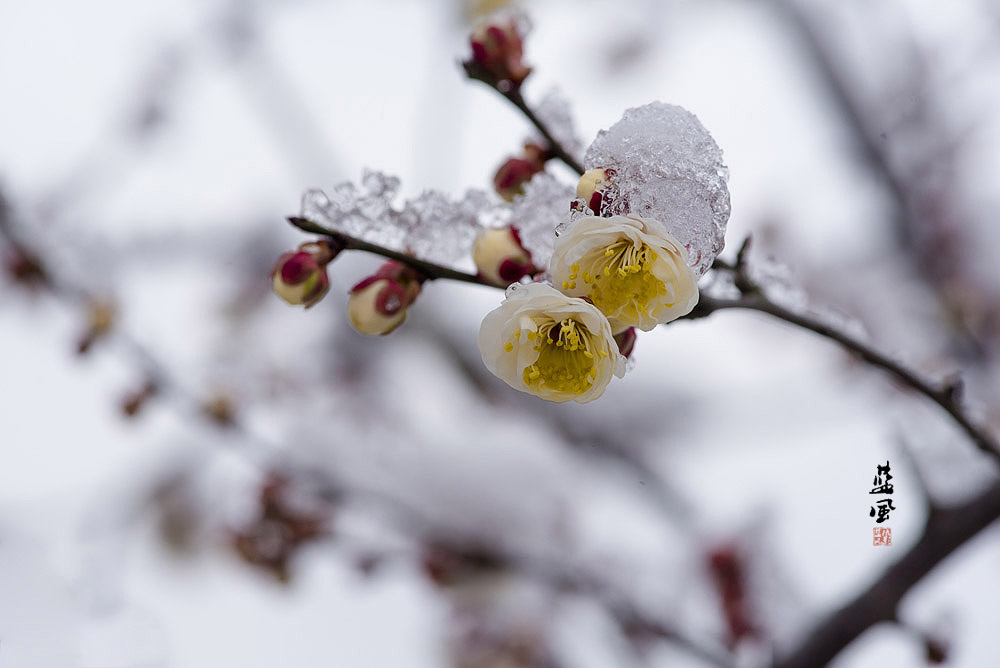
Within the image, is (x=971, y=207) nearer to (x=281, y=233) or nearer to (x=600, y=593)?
(x=600, y=593)

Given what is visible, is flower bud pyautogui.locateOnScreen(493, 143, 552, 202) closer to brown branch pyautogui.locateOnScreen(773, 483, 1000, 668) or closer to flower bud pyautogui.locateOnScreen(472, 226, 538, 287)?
flower bud pyautogui.locateOnScreen(472, 226, 538, 287)

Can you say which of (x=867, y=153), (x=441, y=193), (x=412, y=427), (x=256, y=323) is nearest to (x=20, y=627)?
(x=441, y=193)

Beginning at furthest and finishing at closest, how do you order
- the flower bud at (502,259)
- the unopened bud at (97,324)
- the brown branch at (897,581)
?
the unopened bud at (97,324) < the brown branch at (897,581) < the flower bud at (502,259)

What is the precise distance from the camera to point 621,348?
0.60 metres

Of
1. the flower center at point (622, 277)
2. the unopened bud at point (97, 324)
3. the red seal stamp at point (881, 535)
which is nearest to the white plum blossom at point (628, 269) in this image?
the flower center at point (622, 277)

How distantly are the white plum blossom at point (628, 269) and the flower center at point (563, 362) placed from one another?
3cm

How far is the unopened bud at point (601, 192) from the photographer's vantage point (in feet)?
1.77

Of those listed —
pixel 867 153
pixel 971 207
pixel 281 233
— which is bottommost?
pixel 281 233

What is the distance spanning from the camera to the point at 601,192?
1.76 feet

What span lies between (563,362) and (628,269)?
94 millimetres

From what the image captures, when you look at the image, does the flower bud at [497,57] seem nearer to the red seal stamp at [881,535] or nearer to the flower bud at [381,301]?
the flower bud at [381,301]

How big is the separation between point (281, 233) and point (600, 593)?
2659mm

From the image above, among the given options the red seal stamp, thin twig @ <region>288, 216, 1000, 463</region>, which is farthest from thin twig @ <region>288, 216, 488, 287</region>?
the red seal stamp

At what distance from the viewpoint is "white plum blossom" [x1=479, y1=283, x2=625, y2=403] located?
0.52 meters
